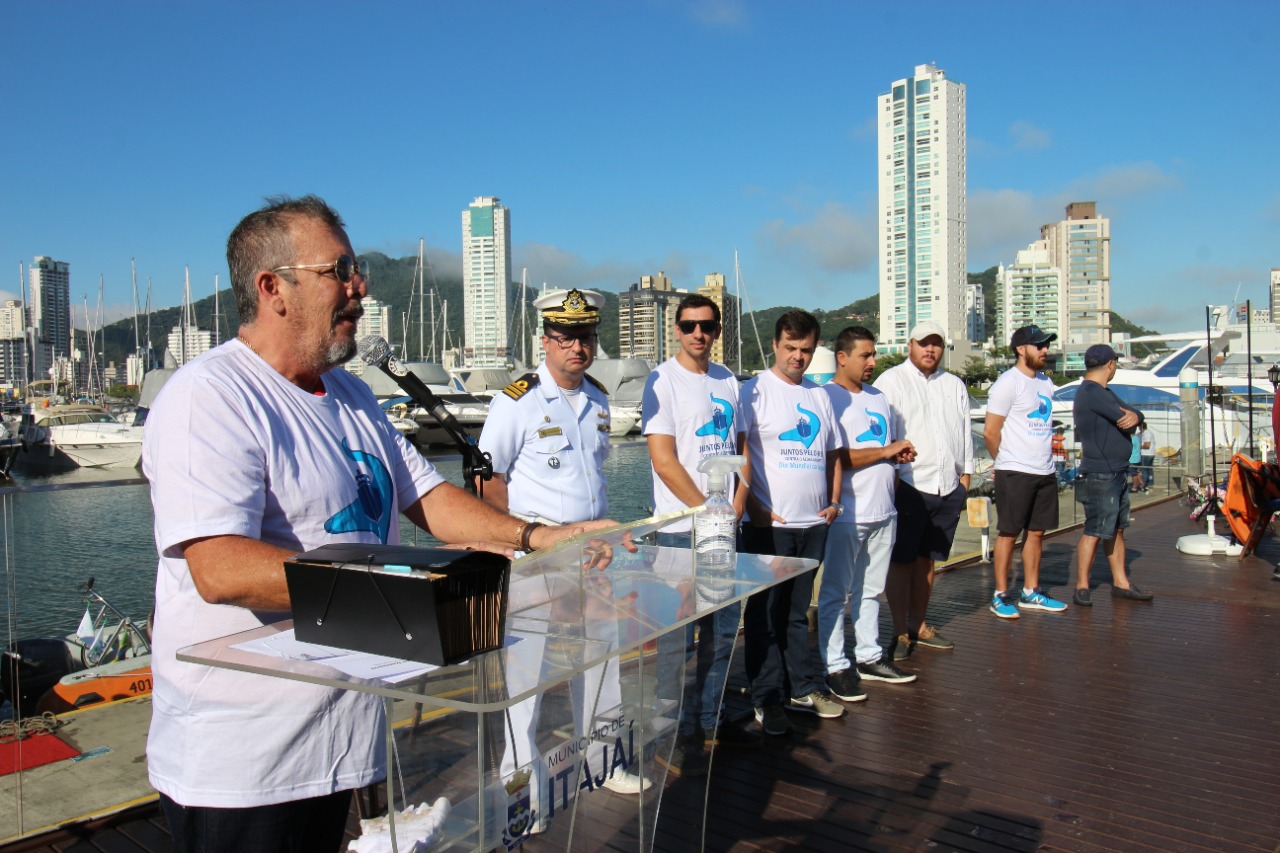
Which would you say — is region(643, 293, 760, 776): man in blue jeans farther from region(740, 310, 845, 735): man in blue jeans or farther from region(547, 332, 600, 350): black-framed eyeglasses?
region(547, 332, 600, 350): black-framed eyeglasses

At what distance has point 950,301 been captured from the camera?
411ft

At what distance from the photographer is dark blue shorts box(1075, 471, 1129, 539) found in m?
6.16

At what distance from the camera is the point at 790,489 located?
4.19m

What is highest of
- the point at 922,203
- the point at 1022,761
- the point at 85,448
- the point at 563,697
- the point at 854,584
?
the point at 922,203

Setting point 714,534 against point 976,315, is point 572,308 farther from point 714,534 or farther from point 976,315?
point 976,315

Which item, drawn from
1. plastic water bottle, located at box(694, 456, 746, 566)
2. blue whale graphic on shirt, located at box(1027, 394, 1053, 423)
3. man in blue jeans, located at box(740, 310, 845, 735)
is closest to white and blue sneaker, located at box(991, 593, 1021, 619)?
blue whale graphic on shirt, located at box(1027, 394, 1053, 423)

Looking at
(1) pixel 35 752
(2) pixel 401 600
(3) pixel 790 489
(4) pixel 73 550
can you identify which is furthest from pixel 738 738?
(4) pixel 73 550

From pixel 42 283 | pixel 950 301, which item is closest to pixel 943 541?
pixel 950 301

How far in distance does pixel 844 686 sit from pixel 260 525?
3.51 meters

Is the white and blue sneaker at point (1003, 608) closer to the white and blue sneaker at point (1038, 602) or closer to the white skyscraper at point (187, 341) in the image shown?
the white and blue sneaker at point (1038, 602)

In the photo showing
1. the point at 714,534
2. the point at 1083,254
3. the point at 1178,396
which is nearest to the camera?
the point at 714,534

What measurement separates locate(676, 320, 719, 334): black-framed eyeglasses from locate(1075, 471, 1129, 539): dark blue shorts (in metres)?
3.39

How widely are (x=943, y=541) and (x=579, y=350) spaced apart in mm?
2757

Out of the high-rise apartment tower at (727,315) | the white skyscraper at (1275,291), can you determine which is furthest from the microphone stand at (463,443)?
the white skyscraper at (1275,291)
